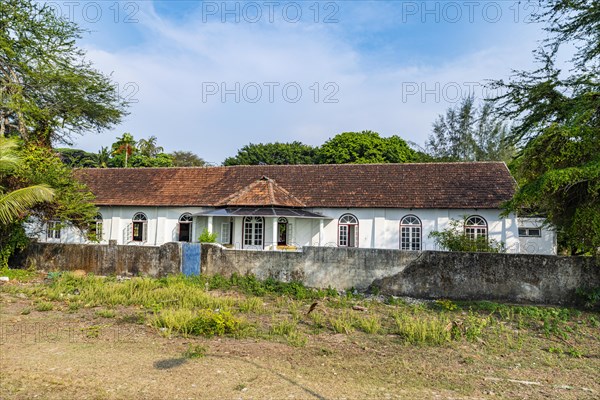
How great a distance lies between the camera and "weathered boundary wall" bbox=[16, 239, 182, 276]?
15.1 metres

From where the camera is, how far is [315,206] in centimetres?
2183

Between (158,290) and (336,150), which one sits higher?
(336,150)

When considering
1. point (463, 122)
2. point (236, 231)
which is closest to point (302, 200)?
point (236, 231)

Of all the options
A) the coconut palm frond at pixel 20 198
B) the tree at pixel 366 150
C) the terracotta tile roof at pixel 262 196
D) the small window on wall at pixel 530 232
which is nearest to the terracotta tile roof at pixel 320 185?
the terracotta tile roof at pixel 262 196

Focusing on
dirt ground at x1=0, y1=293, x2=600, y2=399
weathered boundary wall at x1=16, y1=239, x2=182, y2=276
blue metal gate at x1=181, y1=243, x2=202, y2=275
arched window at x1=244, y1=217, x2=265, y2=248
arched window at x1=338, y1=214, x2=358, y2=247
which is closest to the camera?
Result: dirt ground at x1=0, y1=293, x2=600, y2=399

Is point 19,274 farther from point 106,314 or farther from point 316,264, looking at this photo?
point 316,264

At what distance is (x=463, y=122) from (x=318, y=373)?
3618 cm

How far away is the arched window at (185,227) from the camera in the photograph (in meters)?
23.1

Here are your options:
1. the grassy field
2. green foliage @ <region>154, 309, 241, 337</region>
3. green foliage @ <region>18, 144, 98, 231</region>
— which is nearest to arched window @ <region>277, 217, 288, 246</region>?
green foliage @ <region>18, 144, 98, 231</region>

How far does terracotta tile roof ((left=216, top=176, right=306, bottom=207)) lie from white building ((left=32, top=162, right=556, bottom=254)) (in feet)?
0.18

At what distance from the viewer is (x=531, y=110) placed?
48.0 feet

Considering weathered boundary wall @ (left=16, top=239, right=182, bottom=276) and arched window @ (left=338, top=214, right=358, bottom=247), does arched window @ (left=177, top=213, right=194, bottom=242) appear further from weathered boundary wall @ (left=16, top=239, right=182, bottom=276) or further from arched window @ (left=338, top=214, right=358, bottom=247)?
arched window @ (left=338, top=214, right=358, bottom=247)

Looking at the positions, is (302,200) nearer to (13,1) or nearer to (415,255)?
(415,255)

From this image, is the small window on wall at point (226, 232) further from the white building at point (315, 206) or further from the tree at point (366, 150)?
the tree at point (366, 150)
